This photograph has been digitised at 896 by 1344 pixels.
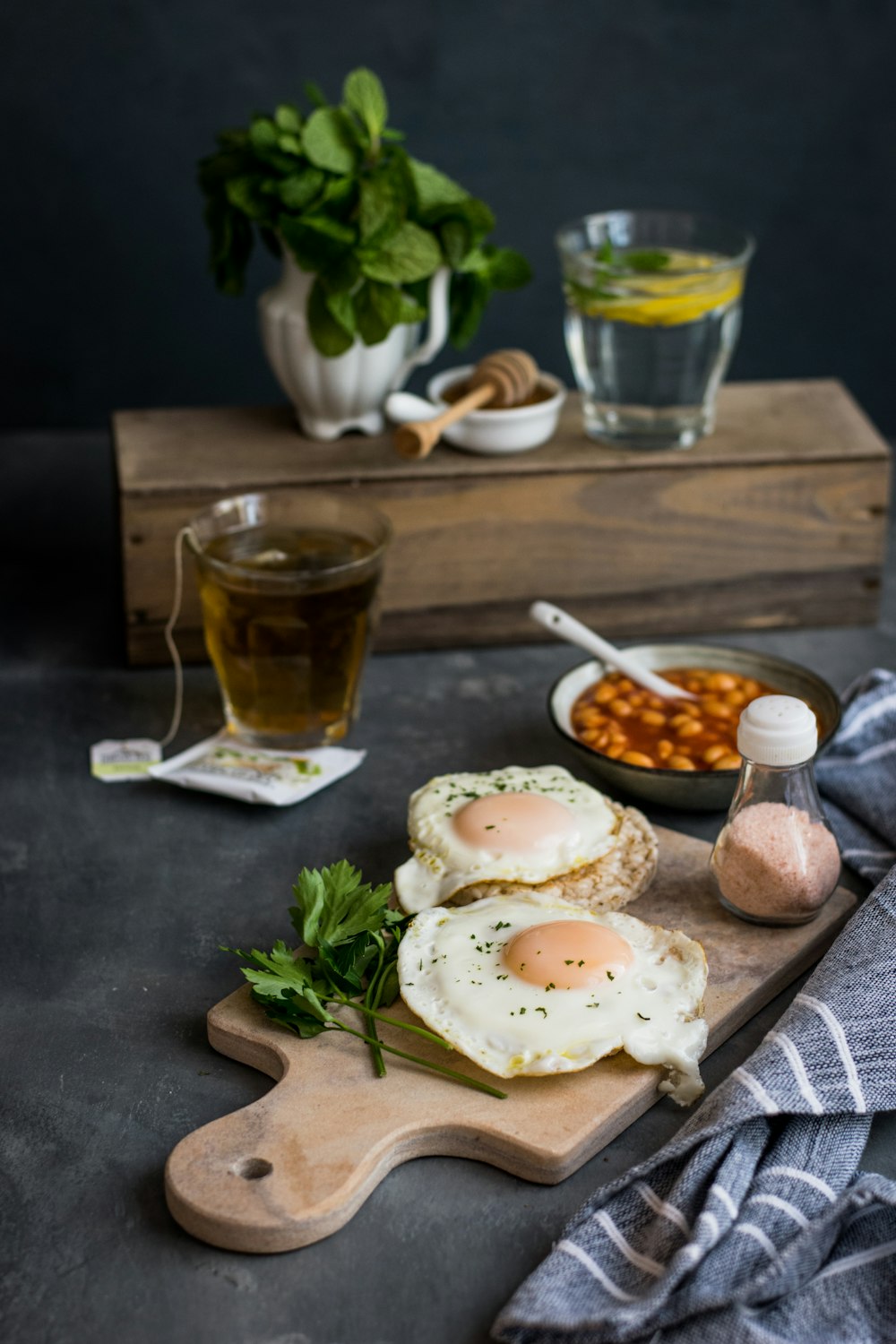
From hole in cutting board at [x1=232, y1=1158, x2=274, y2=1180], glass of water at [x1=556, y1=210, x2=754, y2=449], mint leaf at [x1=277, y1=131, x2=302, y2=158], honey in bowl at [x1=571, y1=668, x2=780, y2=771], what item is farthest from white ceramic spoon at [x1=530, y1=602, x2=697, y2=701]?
hole in cutting board at [x1=232, y1=1158, x2=274, y2=1180]

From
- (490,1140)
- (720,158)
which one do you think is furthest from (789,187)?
(490,1140)

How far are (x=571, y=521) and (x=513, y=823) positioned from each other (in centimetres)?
60

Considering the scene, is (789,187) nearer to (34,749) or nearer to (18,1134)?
(34,749)

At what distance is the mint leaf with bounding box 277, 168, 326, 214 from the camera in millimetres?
1650

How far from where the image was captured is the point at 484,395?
1.79m

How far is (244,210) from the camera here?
1680 millimetres

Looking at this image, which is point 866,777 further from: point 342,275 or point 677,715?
point 342,275

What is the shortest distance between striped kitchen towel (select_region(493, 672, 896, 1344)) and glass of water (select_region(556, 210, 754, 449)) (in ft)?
2.72

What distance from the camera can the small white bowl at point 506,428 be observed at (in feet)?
5.84

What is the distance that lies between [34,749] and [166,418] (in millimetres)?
514

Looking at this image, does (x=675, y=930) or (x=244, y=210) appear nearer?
(x=675, y=930)

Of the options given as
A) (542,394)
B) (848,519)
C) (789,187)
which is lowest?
(848,519)

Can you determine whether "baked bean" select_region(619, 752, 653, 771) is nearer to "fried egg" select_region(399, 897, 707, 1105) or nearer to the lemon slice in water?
"fried egg" select_region(399, 897, 707, 1105)

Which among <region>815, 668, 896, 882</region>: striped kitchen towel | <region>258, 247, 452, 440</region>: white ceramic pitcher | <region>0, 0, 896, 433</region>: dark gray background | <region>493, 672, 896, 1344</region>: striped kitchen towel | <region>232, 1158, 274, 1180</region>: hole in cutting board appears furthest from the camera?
<region>0, 0, 896, 433</region>: dark gray background
